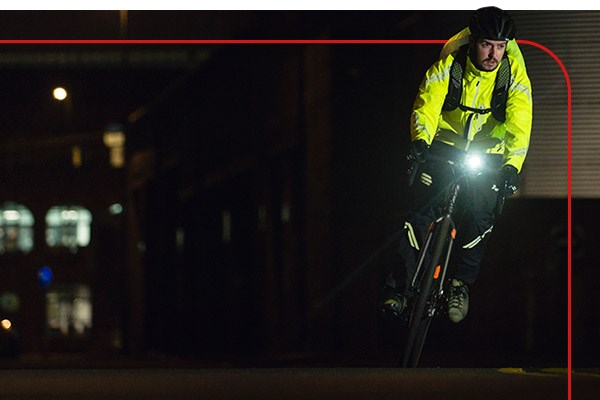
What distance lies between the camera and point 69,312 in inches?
2813

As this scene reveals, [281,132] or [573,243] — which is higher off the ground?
[281,132]

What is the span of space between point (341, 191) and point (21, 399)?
10.7 metres

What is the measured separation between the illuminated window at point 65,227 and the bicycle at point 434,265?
97.7 ft

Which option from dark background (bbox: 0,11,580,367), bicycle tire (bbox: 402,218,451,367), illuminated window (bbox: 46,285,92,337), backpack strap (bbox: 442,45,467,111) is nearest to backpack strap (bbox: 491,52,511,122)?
backpack strap (bbox: 442,45,467,111)

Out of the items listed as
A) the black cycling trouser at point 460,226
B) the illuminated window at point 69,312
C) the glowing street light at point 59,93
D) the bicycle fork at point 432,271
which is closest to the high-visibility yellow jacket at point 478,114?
the black cycling trouser at point 460,226

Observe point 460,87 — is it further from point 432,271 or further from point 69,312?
point 69,312

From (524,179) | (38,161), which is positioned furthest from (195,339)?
(524,179)

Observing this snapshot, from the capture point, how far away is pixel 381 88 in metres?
20.6

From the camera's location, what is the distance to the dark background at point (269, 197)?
20.5 metres

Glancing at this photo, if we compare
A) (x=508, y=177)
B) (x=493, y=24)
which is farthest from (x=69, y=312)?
(x=493, y=24)

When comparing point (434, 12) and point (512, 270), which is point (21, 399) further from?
point (512, 270)

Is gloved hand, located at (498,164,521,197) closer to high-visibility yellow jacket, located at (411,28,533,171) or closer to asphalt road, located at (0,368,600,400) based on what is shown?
high-visibility yellow jacket, located at (411,28,533,171)
